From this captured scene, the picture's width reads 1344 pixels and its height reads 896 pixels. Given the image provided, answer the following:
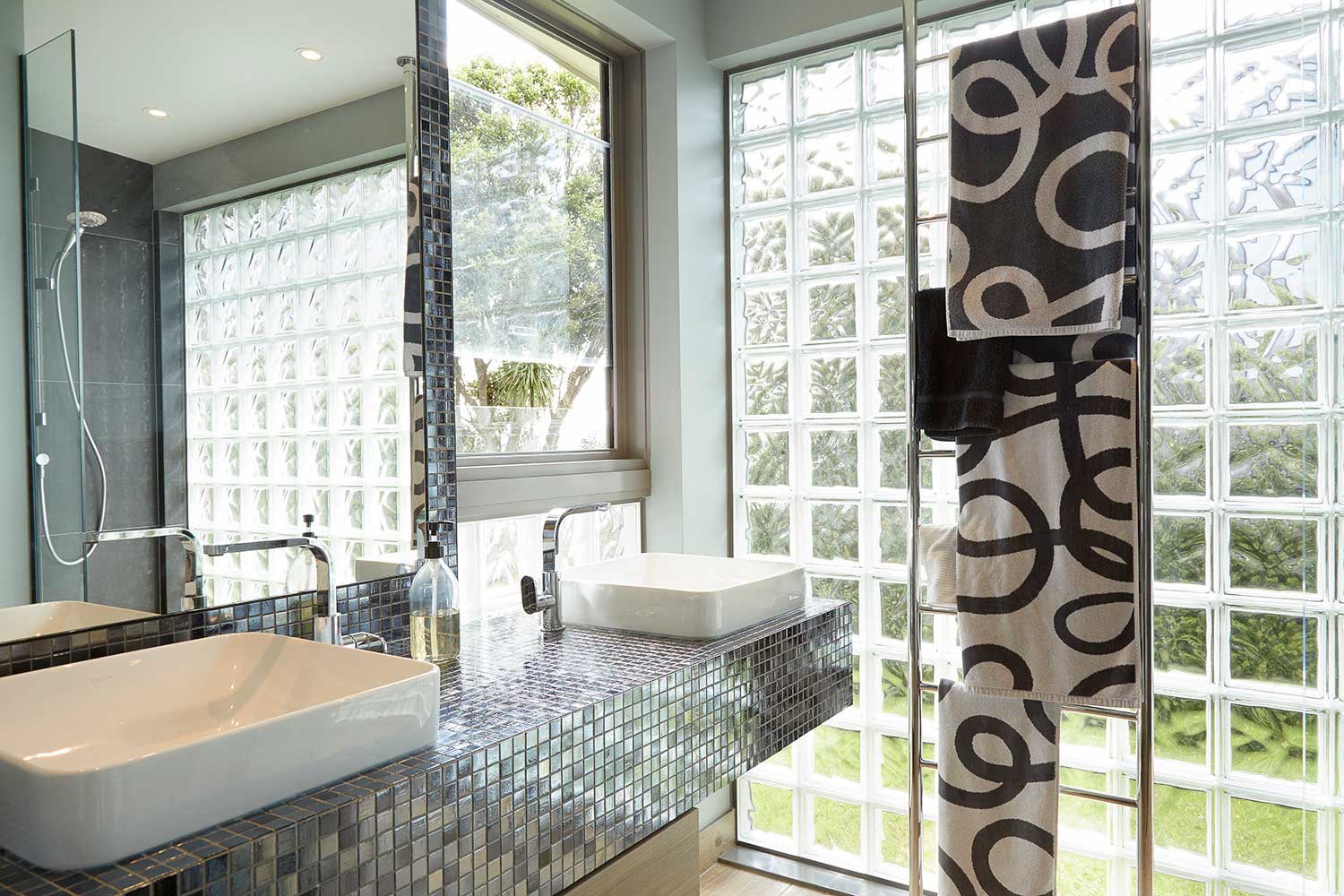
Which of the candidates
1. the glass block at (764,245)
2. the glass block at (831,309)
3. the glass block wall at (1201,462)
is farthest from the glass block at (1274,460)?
the glass block at (764,245)

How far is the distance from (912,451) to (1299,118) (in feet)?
3.93

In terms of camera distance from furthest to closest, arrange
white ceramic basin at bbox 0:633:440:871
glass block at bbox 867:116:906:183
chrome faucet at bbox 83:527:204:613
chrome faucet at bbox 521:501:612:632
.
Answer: glass block at bbox 867:116:906:183, chrome faucet at bbox 521:501:612:632, chrome faucet at bbox 83:527:204:613, white ceramic basin at bbox 0:633:440:871

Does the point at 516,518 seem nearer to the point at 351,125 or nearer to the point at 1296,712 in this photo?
the point at 351,125

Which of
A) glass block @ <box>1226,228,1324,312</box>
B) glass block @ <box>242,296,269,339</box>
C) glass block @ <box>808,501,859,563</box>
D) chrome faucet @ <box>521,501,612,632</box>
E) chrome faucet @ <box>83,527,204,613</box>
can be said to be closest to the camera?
chrome faucet @ <box>83,527,204,613</box>

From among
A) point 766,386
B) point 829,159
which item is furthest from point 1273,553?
point 829,159

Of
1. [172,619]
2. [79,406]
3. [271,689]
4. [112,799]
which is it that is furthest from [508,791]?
[79,406]

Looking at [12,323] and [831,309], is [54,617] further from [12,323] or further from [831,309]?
[831,309]

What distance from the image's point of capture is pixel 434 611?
1.65 metres

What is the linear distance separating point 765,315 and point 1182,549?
1309mm

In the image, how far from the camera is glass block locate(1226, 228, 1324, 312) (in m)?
2.03

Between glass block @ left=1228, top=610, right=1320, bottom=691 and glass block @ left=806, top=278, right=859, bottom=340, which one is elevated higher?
glass block @ left=806, top=278, right=859, bottom=340

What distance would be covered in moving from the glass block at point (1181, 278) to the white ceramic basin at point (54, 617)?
2.30 m

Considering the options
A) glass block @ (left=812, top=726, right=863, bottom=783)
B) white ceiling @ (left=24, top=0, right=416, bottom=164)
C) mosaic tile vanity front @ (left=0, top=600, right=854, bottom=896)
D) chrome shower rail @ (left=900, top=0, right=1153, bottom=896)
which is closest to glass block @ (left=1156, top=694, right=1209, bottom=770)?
chrome shower rail @ (left=900, top=0, right=1153, bottom=896)

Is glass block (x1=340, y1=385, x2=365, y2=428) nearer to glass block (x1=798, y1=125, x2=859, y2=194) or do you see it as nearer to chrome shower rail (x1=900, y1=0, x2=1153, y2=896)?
chrome shower rail (x1=900, y1=0, x2=1153, y2=896)
